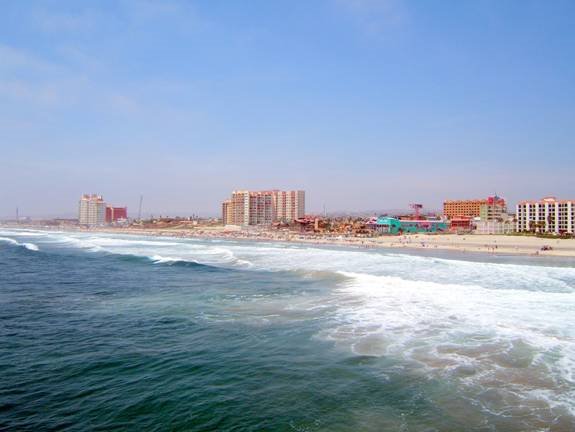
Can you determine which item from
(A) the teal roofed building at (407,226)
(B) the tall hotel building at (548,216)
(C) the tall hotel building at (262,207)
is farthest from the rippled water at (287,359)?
(C) the tall hotel building at (262,207)

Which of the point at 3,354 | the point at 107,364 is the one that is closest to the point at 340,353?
the point at 107,364

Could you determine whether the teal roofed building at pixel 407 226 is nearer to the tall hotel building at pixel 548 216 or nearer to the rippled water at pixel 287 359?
the tall hotel building at pixel 548 216

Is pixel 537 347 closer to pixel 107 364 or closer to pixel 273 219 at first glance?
pixel 107 364

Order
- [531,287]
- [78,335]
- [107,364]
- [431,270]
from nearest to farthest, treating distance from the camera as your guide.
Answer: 1. [107,364]
2. [78,335]
3. [531,287]
4. [431,270]

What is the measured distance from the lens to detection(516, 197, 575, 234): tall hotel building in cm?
8200

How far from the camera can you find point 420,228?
97.6 meters

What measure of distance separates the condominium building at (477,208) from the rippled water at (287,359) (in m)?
101

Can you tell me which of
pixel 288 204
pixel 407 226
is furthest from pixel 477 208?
pixel 288 204

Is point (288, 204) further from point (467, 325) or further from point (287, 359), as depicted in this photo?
point (287, 359)

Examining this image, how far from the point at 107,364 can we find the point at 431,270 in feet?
78.3

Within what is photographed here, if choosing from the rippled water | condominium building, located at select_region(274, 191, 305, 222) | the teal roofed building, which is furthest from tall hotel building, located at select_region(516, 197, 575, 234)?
condominium building, located at select_region(274, 191, 305, 222)

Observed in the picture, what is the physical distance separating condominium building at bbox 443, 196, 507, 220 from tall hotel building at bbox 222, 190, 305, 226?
1946 inches

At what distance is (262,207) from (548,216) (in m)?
88.8

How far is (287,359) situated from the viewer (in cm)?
1058
